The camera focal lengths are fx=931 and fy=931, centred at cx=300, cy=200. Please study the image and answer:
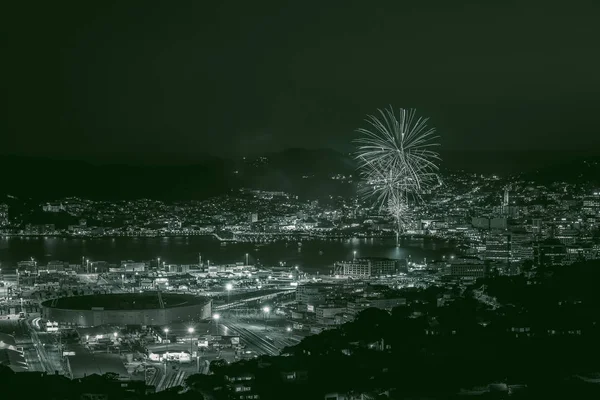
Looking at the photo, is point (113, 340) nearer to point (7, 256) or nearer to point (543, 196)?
point (7, 256)

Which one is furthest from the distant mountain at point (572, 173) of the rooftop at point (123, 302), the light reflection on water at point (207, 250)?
the rooftop at point (123, 302)

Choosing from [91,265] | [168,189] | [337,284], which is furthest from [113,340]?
[168,189]

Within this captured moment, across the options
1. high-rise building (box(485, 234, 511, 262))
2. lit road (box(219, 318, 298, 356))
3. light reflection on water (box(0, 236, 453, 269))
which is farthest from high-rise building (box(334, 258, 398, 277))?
lit road (box(219, 318, 298, 356))

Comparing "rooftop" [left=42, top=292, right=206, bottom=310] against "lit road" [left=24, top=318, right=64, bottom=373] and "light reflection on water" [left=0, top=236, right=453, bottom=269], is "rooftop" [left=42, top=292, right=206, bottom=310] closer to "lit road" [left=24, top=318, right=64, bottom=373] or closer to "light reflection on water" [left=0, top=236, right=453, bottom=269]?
"lit road" [left=24, top=318, right=64, bottom=373]

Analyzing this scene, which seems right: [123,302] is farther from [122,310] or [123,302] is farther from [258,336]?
[258,336]

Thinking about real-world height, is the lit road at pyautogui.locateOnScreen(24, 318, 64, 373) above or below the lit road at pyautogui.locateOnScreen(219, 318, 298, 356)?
below

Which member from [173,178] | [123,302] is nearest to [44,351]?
[123,302]

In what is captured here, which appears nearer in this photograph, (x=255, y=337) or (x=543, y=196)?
(x=255, y=337)
